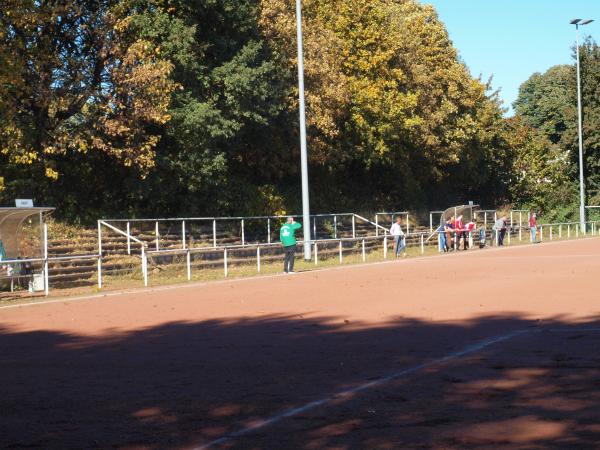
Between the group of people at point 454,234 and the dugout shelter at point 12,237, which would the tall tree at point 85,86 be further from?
the group of people at point 454,234

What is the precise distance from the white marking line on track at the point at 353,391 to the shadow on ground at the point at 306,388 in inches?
4.4

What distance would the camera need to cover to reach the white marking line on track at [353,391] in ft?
24.8

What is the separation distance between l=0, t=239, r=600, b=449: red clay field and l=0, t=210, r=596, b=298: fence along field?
359 inches

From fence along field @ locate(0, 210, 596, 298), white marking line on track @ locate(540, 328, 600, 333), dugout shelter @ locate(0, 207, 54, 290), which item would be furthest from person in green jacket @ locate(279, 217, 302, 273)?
white marking line on track @ locate(540, 328, 600, 333)

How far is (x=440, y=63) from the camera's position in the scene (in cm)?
→ 6366

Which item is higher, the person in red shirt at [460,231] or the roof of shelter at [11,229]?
the roof of shelter at [11,229]

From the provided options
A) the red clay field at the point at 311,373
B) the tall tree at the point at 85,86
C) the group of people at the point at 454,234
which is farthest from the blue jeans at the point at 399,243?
the red clay field at the point at 311,373

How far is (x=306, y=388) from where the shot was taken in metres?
9.68

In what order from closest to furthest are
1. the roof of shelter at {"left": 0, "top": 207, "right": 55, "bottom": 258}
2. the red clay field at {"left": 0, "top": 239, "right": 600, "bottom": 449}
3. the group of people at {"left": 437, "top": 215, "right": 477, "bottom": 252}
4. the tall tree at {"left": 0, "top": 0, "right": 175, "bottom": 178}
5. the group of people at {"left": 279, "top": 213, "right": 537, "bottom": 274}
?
the red clay field at {"left": 0, "top": 239, "right": 600, "bottom": 449}
the roof of shelter at {"left": 0, "top": 207, "right": 55, "bottom": 258}
the tall tree at {"left": 0, "top": 0, "right": 175, "bottom": 178}
the group of people at {"left": 279, "top": 213, "right": 537, "bottom": 274}
the group of people at {"left": 437, "top": 215, "right": 477, "bottom": 252}

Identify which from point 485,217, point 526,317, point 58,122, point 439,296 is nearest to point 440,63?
point 485,217

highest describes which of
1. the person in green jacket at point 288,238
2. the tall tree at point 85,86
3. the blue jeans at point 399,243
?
the tall tree at point 85,86

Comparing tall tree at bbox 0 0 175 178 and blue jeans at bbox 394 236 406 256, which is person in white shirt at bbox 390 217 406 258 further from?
tall tree at bbox 0 0 175 178

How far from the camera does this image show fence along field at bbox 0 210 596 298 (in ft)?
101

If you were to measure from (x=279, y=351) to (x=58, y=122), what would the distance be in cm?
2450
